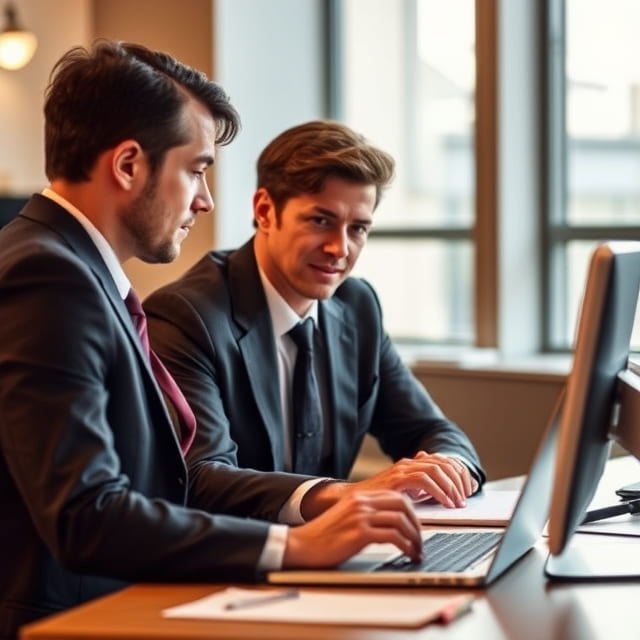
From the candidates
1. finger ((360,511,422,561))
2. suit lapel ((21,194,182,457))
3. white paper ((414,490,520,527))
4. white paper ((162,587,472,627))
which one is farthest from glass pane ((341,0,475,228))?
white paper ((162,587,472,627))

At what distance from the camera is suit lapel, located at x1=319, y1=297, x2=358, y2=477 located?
2668mm

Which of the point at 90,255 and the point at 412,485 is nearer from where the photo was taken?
the point at 90,255

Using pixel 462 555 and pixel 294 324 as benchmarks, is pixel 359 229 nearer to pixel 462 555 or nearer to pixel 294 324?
pixel 294 324

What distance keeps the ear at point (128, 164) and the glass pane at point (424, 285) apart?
3.02 metres

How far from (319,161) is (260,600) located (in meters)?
1.28

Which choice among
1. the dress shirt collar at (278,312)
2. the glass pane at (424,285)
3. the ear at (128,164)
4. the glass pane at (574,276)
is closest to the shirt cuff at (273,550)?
the ear at (128,164)

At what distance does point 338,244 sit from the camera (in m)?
2.60

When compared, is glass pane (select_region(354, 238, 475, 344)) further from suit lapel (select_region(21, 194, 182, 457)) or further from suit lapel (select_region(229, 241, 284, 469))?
suit lapel (select_region(21, 194, 182, 457))

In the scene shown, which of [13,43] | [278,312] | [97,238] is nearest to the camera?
[97,238]

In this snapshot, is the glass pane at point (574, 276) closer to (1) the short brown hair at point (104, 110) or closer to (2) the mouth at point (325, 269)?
(2) the mouth at point (325, 269)

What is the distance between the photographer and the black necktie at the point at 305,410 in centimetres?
257

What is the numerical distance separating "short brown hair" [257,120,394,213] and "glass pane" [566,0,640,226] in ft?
6.54

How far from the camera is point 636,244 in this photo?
1671 millimetres

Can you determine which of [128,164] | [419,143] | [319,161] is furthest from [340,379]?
[419,143]
